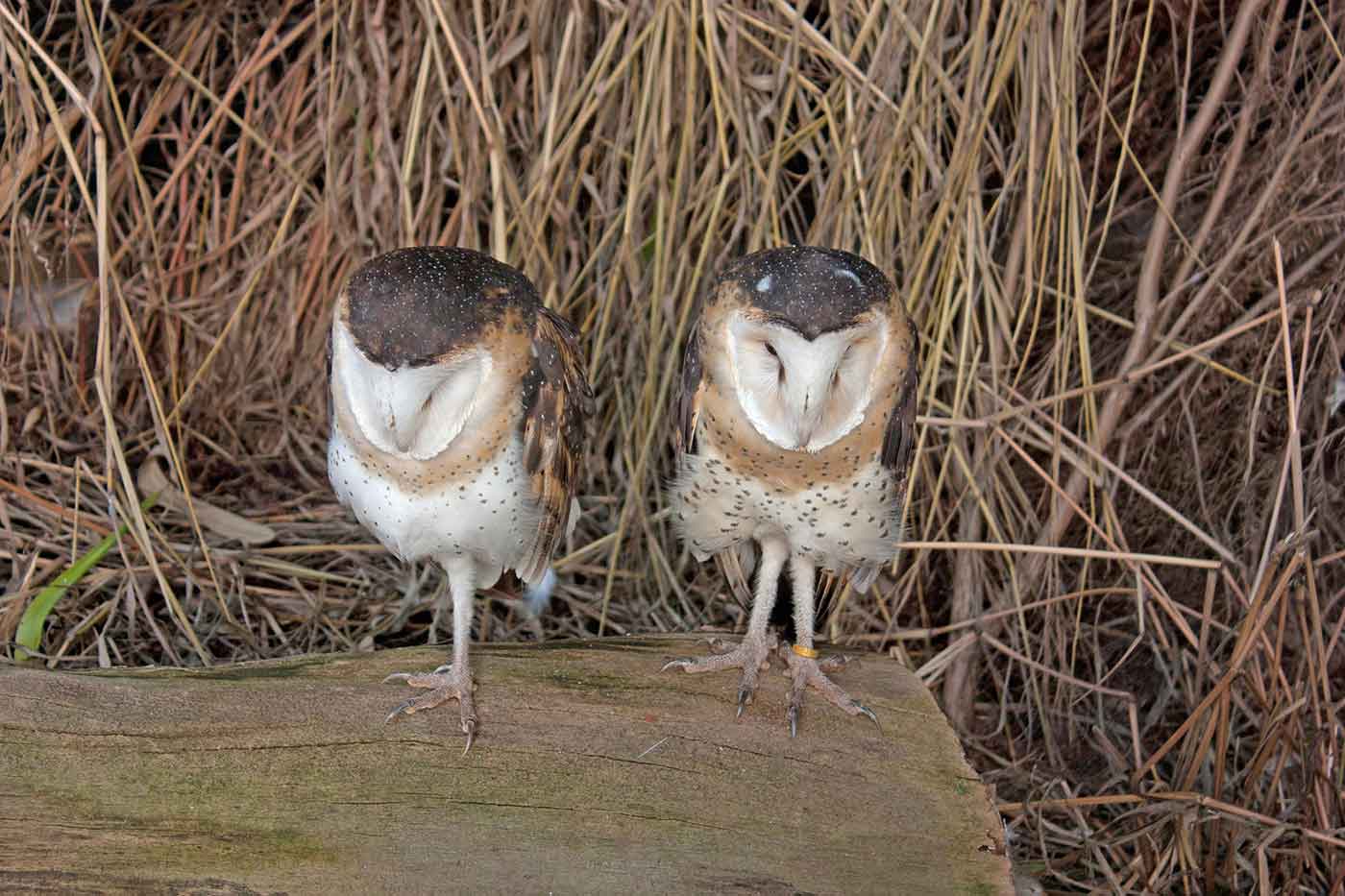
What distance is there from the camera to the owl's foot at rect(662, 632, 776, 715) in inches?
93.6

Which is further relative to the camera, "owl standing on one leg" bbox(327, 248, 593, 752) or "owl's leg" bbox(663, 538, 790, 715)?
"owl's leg" bbox(663, 538, 790, 715)

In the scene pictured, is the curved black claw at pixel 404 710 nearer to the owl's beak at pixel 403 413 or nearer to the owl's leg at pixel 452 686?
the owl's leg at pixel 452 686

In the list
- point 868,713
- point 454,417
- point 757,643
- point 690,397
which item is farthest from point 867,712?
point 454,417

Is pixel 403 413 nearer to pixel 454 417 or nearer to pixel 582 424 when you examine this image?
pixel 454 417

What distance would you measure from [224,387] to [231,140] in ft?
2.59

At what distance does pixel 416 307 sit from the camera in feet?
6.63

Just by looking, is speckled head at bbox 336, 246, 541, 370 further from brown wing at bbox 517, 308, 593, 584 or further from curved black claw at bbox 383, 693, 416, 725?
curved black claw at bbox 383, 693, 416, 725

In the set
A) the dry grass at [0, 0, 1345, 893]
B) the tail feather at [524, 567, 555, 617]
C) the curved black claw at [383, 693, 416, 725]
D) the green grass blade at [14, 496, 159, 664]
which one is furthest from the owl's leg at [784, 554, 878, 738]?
the green grass blade at [14, 496, 159, 664]

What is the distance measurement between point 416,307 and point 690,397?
674 mm

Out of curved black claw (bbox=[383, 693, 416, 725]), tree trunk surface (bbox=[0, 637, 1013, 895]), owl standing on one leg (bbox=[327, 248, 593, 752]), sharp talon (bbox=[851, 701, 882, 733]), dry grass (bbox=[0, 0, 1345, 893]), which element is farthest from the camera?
dry grass (bbox=[0, 0, 1345, 893])

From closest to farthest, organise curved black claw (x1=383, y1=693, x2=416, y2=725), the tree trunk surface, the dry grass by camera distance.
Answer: the tree trunk surface, curved black claw (x1=383, y1=693, x2=416, y2=725), the dry grass

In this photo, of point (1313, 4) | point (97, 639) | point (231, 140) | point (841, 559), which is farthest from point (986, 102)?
point (97, 639)

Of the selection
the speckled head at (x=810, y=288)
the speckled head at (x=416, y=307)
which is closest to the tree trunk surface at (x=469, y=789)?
the speckled head at (x=416, y=307)

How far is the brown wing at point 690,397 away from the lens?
2428 mm
